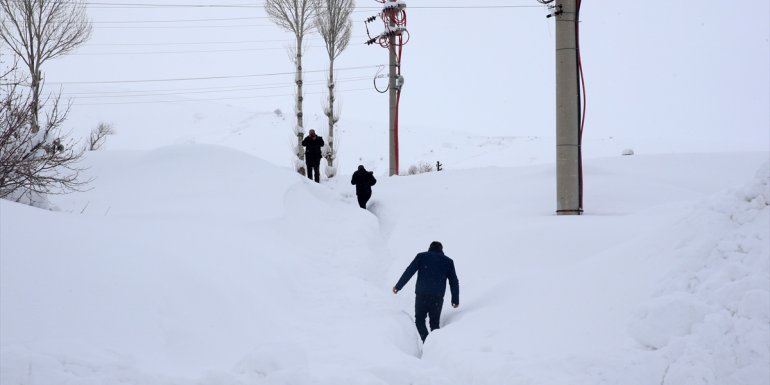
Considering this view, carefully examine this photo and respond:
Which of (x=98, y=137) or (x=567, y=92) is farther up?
(x=98, y=137)

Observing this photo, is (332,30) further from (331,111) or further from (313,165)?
(313,165)

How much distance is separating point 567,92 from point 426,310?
4.59 metres

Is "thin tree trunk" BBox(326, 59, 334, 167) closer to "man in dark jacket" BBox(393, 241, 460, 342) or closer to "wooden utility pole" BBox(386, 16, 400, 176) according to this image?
"wooden utility pole" BBox(386, 16, 400, 176)

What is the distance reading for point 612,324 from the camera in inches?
247

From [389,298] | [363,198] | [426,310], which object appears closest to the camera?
[426,310]

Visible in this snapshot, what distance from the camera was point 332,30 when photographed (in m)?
27.6

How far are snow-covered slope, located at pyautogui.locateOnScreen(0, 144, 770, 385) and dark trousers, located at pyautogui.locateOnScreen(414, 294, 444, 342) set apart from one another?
0.21m

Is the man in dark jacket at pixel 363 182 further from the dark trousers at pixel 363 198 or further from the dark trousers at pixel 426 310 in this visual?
the dark trousers at pixel 426 310

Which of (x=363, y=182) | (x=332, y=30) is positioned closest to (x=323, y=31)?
(x=332, y=30)

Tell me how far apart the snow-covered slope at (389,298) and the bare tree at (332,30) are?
13500 millimetres

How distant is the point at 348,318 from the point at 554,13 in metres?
6.08

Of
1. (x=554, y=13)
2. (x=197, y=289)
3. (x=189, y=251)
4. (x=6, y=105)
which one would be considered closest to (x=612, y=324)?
(x=197, y=289)

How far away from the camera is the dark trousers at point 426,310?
919 cm

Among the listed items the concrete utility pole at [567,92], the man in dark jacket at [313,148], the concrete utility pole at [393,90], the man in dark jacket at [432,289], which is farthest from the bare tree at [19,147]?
the concrete utility pole at [393,90]
